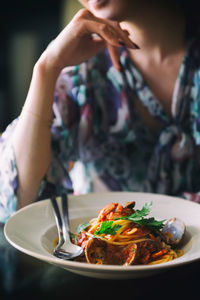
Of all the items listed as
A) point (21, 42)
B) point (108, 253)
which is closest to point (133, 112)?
point (21, 42)

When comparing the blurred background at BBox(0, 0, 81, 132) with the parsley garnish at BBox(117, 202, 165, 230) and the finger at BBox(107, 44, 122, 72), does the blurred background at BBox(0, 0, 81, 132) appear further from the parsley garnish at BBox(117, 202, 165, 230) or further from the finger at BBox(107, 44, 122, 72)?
the parsley garnish at BBox(117, 202, 165, 230)

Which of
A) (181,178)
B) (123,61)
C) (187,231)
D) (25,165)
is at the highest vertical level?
(123,61)

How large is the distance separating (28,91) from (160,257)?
65 cm

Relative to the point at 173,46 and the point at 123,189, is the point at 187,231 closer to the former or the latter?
the point at 123,189

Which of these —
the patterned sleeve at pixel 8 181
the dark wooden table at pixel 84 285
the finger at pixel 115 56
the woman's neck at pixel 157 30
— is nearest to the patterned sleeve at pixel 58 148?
the patterned sleeve at pixel 8 181

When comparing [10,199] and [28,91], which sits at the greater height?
[28,91]

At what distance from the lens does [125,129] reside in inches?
54.8

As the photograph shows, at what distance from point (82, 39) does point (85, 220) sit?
0.55 meters

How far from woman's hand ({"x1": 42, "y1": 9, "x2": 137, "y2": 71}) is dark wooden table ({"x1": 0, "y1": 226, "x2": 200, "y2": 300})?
64 cm

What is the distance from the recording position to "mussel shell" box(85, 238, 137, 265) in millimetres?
751

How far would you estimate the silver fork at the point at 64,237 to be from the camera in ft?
2.61

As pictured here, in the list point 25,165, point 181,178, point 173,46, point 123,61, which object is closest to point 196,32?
point 173,46

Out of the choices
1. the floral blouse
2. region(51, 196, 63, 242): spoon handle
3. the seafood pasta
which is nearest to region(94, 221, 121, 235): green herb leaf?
the seafood pasta

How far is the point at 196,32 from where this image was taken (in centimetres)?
137
